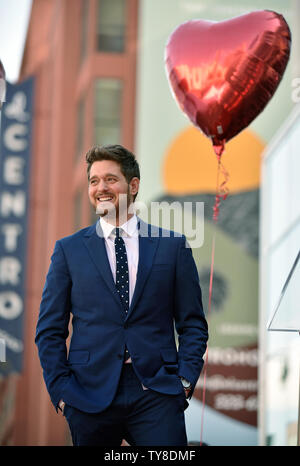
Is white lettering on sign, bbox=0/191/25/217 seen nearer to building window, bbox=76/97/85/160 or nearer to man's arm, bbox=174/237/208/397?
building window, bbox=76/97/85/160

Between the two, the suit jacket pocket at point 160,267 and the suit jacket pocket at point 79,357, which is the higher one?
the suit jacket pocket at point 160,267

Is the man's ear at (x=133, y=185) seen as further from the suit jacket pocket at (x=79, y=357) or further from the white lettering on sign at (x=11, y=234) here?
the white lettering on sign at (x=11, y=234)

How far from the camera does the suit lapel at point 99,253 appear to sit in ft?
10.6

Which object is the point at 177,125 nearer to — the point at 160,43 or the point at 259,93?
the point at 160,43

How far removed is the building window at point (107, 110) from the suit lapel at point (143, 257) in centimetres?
1057

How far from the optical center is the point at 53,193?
1525cm

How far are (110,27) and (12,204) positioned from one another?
376cm

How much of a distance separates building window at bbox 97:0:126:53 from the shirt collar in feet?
36.4

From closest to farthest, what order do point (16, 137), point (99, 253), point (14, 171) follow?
point (99, 253) < point (14, 171) < point (16, 137)

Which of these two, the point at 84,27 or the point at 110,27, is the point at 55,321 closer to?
the point at 110,27

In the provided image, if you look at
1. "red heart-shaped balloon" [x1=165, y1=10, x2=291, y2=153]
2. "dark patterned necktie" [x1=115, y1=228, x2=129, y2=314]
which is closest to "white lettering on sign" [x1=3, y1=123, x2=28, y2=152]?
"red heart-shaped balloon" [x1=165, y1=10, x2=291, y2=153]

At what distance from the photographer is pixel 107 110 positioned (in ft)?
46.4

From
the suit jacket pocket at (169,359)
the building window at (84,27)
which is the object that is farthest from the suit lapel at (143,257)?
the building window at (84,27)

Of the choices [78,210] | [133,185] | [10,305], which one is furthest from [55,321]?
[78,210]
